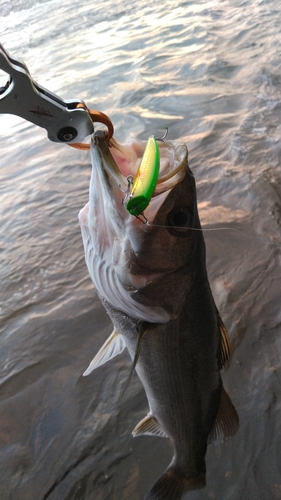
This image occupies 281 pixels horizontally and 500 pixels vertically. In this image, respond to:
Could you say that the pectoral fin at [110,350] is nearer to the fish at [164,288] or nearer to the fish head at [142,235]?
the fish at [164,288]

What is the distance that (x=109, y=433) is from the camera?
2695mm

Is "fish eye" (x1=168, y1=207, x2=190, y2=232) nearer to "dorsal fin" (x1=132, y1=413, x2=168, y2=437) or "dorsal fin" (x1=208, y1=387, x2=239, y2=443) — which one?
"dorsal fin" (x1=208, y1=387, x2=239, y2=443)

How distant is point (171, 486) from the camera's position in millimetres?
2268

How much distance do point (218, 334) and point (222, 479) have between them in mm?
956

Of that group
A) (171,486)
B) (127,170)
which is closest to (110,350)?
(171,486)

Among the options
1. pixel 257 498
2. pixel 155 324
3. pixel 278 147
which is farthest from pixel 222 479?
pixel 278 147

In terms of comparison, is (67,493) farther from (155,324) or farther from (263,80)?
(263,80)

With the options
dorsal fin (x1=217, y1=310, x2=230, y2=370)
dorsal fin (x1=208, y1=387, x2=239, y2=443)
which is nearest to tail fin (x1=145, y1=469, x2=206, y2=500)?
dorsal fin (x1=208, y1=387, x2=239, y2=443)

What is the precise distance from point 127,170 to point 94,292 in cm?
203

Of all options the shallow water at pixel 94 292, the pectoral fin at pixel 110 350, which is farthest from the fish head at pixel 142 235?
the shallow water at pixel 94 292

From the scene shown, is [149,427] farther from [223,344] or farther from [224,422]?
[223,344]

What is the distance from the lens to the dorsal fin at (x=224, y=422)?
2.21 metres

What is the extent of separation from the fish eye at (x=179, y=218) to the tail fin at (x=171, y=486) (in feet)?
4.24

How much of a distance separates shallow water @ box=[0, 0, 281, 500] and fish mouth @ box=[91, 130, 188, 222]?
1.59 metres
